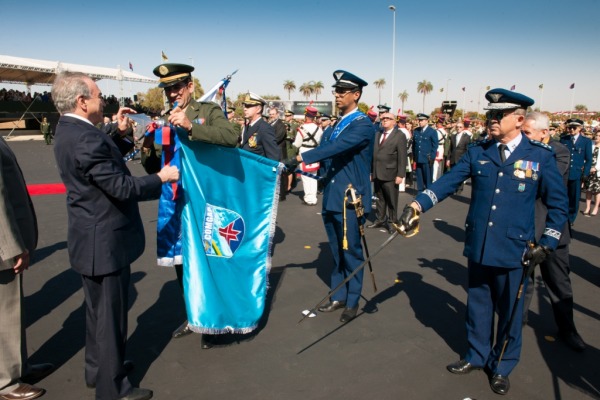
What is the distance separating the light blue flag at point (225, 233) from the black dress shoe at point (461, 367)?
5.44ft

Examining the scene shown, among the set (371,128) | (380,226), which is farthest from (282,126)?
(371,128)

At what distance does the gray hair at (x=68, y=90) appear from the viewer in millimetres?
2678

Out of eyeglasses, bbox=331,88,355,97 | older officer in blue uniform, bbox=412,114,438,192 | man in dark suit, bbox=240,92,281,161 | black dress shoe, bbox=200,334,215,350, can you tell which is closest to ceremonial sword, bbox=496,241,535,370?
eyeglasses, bbox=331,88,355,97

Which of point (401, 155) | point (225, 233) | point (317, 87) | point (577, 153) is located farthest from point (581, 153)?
point (317, 87)

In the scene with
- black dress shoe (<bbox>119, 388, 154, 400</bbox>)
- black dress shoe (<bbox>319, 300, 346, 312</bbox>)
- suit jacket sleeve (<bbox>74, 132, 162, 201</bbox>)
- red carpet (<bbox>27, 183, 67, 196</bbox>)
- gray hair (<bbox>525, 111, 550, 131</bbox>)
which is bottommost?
black dress shoe (<bbox>319, 300, 346, 312</bbox>)

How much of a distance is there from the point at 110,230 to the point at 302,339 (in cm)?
200

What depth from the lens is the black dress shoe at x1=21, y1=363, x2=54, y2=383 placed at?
3152mm

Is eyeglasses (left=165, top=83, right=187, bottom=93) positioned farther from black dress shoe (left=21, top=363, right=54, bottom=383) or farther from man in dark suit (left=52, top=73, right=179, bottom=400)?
black dress shoe (left=21, top=363, right=54, bottom=383)

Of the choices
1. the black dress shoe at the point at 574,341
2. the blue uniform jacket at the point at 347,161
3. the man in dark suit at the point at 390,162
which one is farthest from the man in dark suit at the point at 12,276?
the man in dark suit at the point at 390,162

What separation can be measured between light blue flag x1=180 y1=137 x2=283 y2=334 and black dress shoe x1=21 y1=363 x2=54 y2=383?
116cm

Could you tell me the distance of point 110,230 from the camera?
9.02 ft

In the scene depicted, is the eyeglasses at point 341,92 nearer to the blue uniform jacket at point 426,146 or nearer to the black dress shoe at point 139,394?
the black dress shoe at point 139,394

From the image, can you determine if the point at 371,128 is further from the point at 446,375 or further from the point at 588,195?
the point at 588,195

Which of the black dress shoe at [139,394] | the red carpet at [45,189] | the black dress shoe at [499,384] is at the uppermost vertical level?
the red carpet at [45,189]
